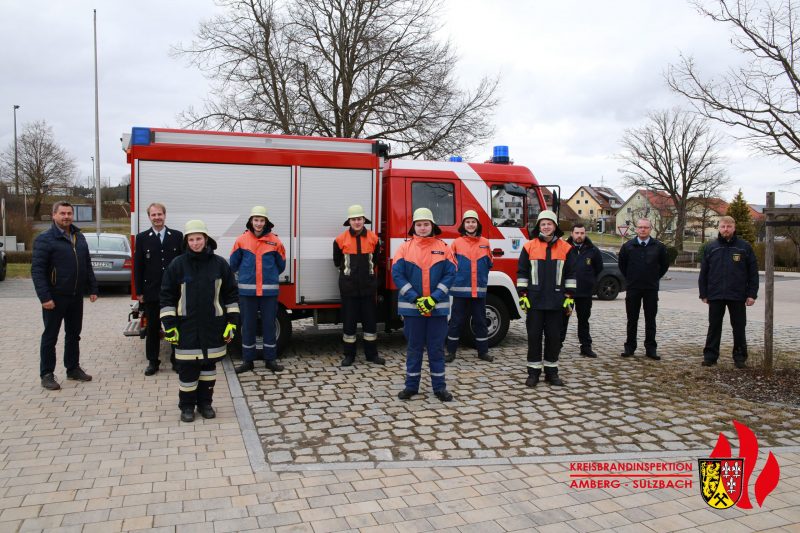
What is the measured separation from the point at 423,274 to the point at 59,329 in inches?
151

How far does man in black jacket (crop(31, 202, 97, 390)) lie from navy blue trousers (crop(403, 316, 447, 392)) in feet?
11.5

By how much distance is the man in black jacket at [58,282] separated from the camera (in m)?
6.08

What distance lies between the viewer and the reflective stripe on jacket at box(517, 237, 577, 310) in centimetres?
643

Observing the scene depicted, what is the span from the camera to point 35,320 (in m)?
10.9

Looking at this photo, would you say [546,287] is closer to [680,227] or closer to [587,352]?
[587,352]

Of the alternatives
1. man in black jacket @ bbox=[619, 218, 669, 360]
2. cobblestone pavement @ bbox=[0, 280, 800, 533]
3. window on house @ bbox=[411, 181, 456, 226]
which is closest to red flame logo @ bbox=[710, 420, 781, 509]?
cobblestone pavement @ bbox=[0, 280, 800, 533]

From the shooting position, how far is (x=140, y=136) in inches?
268

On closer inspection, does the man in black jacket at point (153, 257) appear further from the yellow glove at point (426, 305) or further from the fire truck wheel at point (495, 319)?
the fire truck wheel at point (495, 319)

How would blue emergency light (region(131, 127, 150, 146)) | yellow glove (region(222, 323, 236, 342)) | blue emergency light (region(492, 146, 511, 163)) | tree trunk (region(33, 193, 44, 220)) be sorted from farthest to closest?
1. tree trunk (region(33, 193, 44, 220))
2. blue emergency light (region(492, 146, 511, 163))
3. blue emergency light (region(131, 127, 150, 146))
4. yellow glove (region(222, 323, 236, 342))

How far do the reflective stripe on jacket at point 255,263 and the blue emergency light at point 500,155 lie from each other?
3.54 metres

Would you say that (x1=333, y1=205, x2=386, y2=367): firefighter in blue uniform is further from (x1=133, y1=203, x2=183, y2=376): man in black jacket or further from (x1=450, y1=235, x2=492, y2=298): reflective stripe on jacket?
(x1=133, y1=203, x2=183, y2=376): man in black jacket

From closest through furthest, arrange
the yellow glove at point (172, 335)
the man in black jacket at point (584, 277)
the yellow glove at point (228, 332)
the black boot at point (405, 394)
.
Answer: the yellow glove at point (172, 335) < the yellow glove at point (228, 332) < the black boot at point (405, 394) < the man in black jacket at point (584, 277)

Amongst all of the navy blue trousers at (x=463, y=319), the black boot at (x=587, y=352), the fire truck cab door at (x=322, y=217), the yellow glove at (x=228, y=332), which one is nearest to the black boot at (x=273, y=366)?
the fire truck cab door at (x=322, y=217)

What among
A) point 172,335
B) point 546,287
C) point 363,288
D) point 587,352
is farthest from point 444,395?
point 587,352
